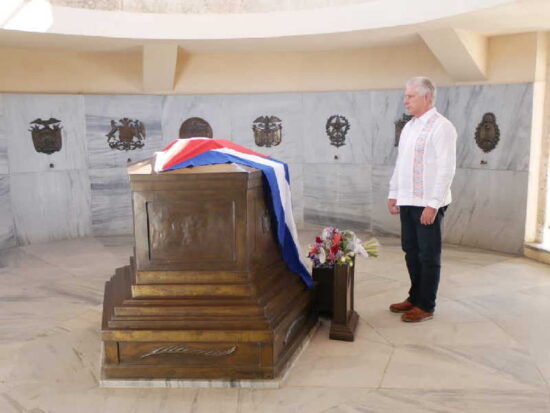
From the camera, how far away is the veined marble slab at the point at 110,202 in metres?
6.36

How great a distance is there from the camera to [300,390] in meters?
2.64

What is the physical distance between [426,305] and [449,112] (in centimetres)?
282

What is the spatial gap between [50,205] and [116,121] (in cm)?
122

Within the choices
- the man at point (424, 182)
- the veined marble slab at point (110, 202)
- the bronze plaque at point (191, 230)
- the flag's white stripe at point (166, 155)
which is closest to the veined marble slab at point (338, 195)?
the veined marble slab at point (110, 202)

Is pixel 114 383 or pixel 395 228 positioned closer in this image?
pixel 114 383

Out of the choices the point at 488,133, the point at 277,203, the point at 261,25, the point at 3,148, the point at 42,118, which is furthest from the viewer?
the point at 42,118

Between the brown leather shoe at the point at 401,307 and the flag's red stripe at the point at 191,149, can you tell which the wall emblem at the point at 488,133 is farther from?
the flag's red stripe at the point at 191,149

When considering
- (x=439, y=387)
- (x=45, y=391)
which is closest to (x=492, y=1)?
(x=439, y=387)

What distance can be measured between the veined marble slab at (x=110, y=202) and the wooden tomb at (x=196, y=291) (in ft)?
12.0

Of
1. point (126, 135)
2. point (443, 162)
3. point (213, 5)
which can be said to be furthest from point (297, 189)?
point (443, 162)

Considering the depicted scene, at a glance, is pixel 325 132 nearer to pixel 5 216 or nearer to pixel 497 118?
pixel 497 118

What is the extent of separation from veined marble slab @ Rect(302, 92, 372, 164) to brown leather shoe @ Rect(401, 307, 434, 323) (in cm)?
307

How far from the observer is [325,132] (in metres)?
6.47

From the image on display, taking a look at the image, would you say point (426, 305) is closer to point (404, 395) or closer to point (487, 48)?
point (404, 395)
